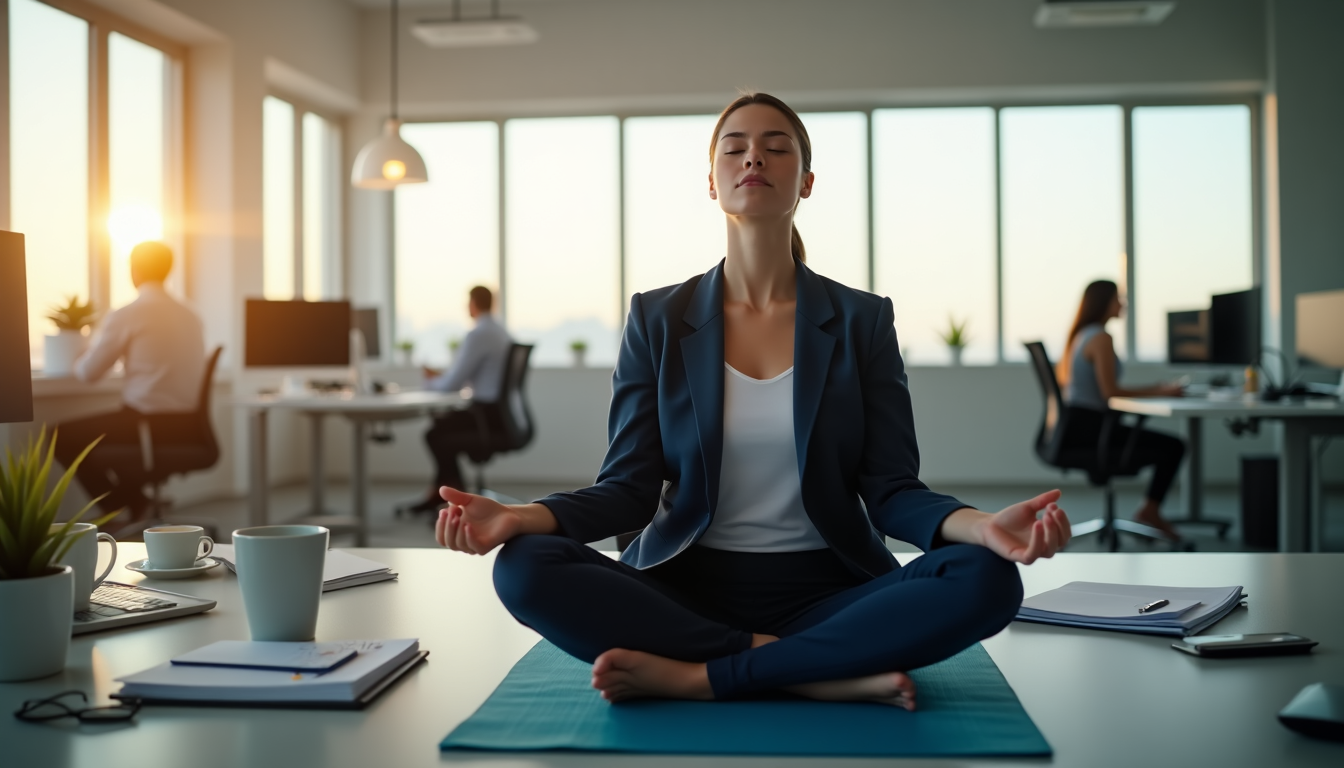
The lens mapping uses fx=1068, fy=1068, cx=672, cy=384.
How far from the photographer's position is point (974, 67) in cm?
721

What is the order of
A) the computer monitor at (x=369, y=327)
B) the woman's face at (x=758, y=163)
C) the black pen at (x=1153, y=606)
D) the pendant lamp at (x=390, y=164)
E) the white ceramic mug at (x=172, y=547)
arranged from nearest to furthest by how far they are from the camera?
the black pen at (x=1153, y=606), the white ceramic mug at (x=172, y=547), the woman's face at (x=758, y=163), the pendant lamp at (x=390, y=164), the computer monitor at (x=369, y=327)

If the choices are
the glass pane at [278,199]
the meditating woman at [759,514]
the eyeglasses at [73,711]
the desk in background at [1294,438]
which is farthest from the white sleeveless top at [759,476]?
the glass pane at [278,199]

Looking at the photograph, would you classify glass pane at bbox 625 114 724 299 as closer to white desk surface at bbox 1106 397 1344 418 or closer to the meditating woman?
white desk surface at bbox 1106 397 1344 418

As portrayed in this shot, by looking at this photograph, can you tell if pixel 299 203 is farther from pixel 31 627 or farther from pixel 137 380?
pixel 31 627

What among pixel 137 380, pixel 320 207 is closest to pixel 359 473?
pixel 137 380

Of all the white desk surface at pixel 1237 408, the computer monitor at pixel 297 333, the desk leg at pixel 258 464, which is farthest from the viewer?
the computer monitor at pixel 297 333

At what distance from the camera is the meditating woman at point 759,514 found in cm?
103

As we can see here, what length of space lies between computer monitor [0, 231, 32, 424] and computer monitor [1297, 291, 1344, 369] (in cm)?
500

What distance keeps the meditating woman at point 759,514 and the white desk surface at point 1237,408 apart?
10.2 ft

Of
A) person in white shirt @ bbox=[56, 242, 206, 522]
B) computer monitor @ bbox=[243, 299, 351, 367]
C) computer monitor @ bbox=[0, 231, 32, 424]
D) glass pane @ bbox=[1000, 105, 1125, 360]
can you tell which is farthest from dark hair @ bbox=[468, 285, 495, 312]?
computer monitor @ bbox=[0, 231, 32, 424]

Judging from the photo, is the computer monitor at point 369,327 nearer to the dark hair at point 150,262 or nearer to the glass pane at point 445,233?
the dark hair at point 150,262

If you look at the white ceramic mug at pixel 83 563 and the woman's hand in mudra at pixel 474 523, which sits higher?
the woman's hand in mudra at pixel 474 523

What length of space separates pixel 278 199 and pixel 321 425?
2521 mm

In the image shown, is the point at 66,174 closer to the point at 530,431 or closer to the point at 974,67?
the point at 530,431
